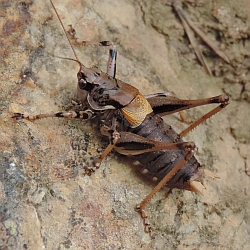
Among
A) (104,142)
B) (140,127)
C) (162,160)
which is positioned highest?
(140,127)

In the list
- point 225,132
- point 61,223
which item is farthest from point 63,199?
point 225,132

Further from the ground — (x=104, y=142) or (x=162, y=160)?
(x=162, y=160)

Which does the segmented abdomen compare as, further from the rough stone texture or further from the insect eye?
the insect eye

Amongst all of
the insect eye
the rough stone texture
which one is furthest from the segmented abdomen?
the insect eye

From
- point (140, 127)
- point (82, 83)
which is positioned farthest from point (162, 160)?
point (82, 83)

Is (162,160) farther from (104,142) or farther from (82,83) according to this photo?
(82,83)

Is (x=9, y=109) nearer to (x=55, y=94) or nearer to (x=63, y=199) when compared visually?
(x=55, y=94)
